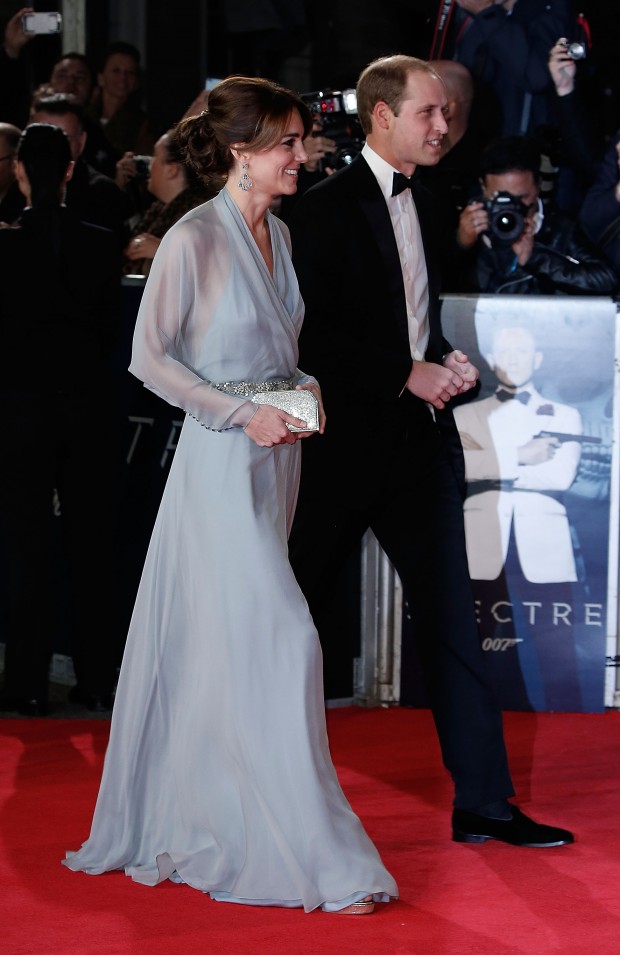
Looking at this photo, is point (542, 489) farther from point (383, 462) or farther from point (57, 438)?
point (57, 438)

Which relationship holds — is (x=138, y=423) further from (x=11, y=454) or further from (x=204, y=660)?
(x=204, y=660)

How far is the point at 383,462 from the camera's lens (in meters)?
3.77

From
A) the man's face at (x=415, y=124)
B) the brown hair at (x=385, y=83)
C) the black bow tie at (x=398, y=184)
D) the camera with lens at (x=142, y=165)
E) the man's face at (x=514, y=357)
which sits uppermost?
the camera with lens at (x=142, y=165)

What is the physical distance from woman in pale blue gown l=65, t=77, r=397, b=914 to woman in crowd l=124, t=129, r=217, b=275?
2338mm

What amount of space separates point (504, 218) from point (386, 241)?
5.28 ft

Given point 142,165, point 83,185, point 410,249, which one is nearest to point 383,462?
point 410,249

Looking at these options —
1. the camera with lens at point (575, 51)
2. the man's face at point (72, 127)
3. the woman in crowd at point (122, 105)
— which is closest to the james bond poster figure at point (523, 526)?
the camera with lens at point (575, 51)

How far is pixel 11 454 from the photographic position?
507 cm

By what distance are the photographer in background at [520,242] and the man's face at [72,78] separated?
280cm

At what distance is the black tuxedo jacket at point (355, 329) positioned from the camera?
3744 mm

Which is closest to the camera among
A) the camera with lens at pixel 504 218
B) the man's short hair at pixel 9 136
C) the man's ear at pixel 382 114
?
the man's ear at pixel 382 114

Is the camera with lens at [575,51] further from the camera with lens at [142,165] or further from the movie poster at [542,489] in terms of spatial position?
the camera with lens at [142,165]

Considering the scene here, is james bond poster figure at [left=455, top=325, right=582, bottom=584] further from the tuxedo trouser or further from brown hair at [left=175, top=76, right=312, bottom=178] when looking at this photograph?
brown hair at [left=175, top=76, right=312, bottom=178]

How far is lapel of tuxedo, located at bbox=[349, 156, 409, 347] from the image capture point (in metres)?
3.78
